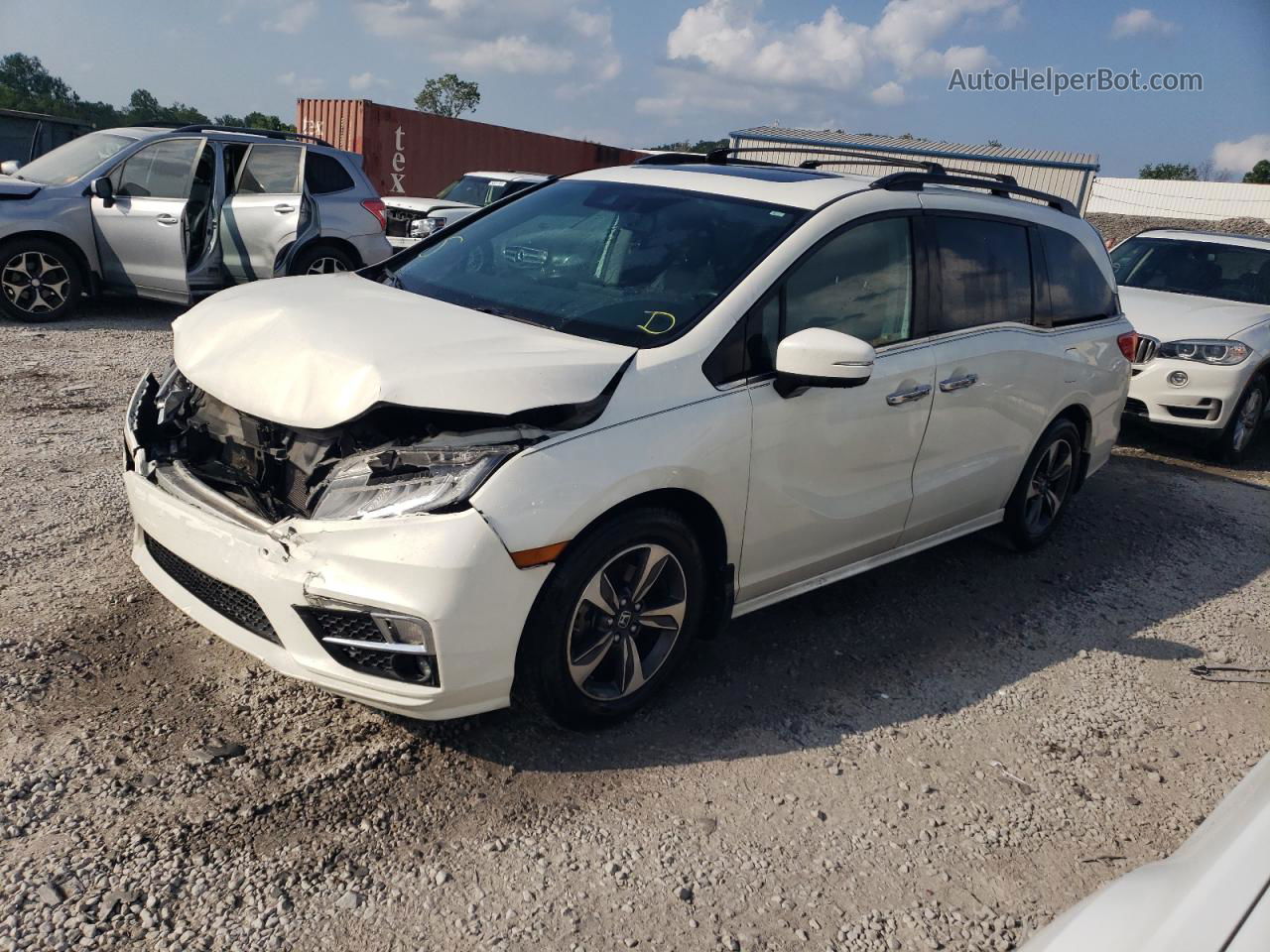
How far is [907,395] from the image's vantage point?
13.1 ft

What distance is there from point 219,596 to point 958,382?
2940 mm

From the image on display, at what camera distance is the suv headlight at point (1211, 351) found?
7.65m

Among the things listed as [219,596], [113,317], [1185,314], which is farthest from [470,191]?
[219,596]

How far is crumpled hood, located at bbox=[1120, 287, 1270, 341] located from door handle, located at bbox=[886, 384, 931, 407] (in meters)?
4.44

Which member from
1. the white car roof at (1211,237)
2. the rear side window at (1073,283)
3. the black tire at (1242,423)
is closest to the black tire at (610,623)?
the rear side window at (1073,283)

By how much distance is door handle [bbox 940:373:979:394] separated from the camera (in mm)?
4184

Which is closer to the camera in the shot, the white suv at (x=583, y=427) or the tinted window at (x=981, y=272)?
the white suv at (x=583, y=427)

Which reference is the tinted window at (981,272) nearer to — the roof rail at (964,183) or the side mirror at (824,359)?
the roof rail at (964,183)

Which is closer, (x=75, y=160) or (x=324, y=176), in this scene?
(x=75, y=160)

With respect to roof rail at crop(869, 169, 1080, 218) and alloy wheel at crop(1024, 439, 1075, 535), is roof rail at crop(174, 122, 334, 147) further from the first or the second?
alloy wheel at crop(1024, 439, 1075, 535)

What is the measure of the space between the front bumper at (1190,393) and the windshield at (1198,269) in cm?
128

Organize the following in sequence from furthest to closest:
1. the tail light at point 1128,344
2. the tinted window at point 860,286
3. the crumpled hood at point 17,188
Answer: the crumpled hood at point 17,188
the tail light at point 1128,344
the tinted window at point 860,286

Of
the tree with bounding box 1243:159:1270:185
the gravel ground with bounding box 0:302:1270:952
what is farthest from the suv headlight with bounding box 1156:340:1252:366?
the tree with bounding box 1243:159:1270:185

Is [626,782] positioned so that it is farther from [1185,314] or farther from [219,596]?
[1185,314]
